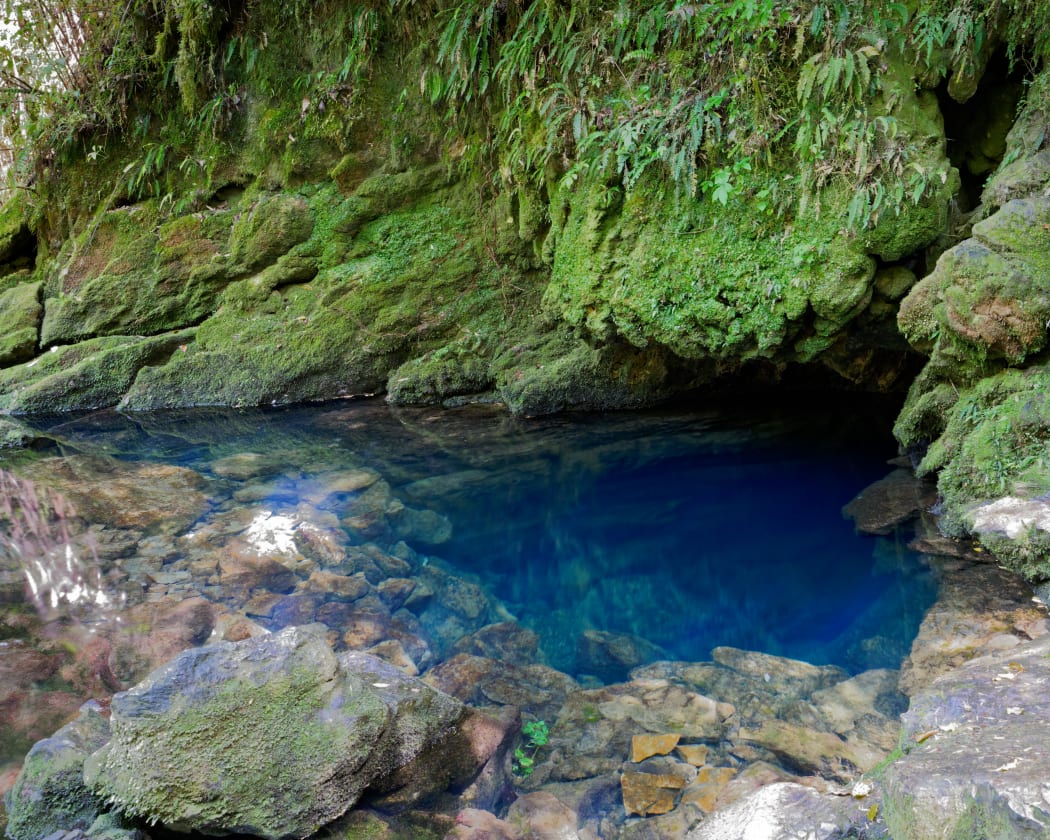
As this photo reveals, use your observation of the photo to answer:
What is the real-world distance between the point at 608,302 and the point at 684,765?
17.0 ft

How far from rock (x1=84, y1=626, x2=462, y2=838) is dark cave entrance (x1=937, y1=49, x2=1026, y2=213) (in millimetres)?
6081

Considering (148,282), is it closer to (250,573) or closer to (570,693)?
(250,573)

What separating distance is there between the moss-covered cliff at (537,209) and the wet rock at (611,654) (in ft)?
7.78

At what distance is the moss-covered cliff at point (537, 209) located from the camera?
545 cm

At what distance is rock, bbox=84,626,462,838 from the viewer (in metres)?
2.65

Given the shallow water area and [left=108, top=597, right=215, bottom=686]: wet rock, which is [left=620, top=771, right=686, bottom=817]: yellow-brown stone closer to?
the shallow water area

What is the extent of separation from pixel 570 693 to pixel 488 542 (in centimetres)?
244

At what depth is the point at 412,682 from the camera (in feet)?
11.1

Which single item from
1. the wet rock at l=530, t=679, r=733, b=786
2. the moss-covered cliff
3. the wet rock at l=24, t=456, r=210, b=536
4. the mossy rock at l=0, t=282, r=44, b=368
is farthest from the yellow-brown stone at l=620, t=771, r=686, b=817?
the mossy rock at l=0, t=282, r=44, b=368

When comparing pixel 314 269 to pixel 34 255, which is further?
pixel 34 255

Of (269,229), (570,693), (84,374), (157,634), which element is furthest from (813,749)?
(84,374)

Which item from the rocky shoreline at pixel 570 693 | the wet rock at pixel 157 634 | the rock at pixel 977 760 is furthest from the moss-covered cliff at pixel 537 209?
the wet rock at pixel 157 634

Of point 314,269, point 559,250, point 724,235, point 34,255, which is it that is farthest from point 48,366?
point 724,235

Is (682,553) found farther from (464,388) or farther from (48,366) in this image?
(48,366)
